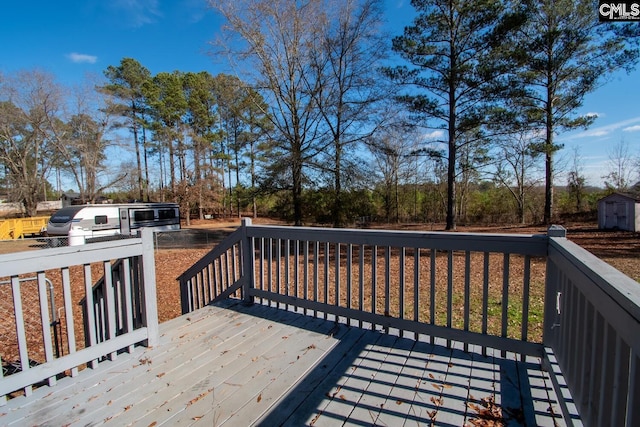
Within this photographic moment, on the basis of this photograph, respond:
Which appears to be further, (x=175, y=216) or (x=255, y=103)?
(x=175, y=216)

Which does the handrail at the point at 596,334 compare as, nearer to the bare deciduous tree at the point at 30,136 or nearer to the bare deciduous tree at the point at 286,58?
the bare deciduous tree at the point at 286,58

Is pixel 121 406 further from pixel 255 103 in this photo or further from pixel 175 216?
pixel 175 216

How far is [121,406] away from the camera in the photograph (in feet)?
6.10

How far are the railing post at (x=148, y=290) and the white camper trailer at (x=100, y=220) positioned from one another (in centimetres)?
1090

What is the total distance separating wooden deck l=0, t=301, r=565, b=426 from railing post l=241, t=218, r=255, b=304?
0.88m

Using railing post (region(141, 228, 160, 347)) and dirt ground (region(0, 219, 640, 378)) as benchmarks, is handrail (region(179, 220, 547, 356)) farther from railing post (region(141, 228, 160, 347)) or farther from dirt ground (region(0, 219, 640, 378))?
dirt ground (region(0, 219, 640, 378))

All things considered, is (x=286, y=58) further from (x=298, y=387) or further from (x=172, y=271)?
(x=298, y=387)

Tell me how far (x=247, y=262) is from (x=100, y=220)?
46.8 feet

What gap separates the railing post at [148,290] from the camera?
2561 millimetres

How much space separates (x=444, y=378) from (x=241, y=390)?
4.43ft

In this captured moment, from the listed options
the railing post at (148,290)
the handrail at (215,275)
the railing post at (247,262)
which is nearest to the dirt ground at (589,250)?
the handrail at (215,275)

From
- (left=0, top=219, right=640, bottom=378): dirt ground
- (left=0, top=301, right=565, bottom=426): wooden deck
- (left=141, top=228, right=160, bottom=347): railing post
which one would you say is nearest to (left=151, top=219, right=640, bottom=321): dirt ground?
(left=0, top=219, right=640, bottom=378): dirt ground

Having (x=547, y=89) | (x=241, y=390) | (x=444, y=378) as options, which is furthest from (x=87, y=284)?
(x=547, y=89)

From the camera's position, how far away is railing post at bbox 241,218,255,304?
357 cm
